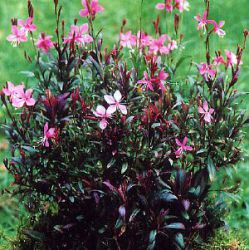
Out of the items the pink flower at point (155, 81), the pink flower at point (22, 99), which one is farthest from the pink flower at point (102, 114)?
the pink flower at point (22, 99)

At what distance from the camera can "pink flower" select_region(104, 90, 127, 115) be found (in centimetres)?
217

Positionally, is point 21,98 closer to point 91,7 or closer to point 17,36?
point 17,36

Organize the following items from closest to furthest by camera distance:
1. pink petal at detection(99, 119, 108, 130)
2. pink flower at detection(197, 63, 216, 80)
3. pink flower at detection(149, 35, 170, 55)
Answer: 1. pink petal at detection(99, 119, 108, 130)
2. pink flower at detection(197, 63, 216, 80)
3. pink flower at detection(149, 35, 170, 55)

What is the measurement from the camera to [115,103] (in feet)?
7.23

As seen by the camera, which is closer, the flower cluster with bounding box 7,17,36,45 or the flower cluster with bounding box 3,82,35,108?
the flower cluster with bounding box 3,82,35,108

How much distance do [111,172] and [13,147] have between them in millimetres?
453

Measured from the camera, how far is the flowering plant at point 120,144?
2.29 meters

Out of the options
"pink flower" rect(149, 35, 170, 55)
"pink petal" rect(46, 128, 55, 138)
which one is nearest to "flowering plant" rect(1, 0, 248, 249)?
"pink petal" rect(46, 128, 55, 138)

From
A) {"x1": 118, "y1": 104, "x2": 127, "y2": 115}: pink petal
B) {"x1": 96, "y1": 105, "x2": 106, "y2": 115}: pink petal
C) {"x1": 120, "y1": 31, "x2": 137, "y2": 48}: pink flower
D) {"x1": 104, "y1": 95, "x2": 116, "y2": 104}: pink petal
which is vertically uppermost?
{"x1": 120, "y1": 31, "x2": 137, "y2": 48}: pink flower

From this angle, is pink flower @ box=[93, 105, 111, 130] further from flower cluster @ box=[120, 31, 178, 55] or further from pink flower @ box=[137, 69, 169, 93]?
flower cluster @ box=[120, 31, 178, 55]

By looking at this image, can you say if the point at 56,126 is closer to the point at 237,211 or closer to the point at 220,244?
the point at 220,244

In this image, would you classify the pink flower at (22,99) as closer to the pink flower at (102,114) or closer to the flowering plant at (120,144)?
the flowering plant at (120,144)

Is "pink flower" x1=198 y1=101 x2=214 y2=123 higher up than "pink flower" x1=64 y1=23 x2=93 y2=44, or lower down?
lower down

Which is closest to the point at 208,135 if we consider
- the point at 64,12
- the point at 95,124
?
the point at 95,124
